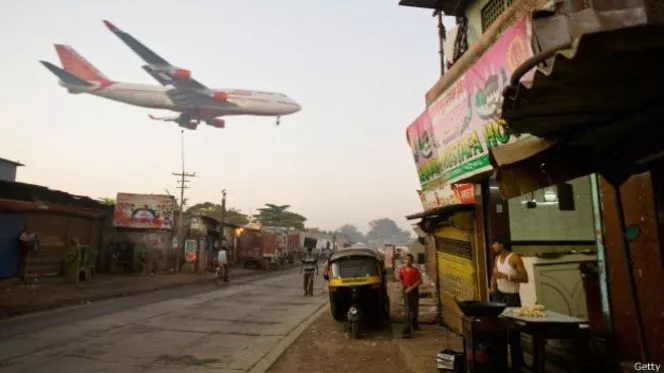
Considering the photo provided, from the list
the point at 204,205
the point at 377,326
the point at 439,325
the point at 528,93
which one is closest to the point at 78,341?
→ the point at 377,326

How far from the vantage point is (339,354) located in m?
9.09

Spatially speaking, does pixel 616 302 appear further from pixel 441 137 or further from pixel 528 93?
pixel 441 137

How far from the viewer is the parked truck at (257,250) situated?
43.5 metres

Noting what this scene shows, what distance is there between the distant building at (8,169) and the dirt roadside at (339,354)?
3178 cm

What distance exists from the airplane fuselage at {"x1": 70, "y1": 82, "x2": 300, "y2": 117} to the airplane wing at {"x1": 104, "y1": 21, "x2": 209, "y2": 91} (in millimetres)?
2645

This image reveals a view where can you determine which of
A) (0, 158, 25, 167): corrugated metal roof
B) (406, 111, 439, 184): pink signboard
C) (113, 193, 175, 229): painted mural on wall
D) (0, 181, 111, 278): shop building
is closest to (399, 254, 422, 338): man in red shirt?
(406, 111, 439, 184): pink signboard

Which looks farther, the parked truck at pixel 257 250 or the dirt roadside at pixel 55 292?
the parked truck at pixel 257 250

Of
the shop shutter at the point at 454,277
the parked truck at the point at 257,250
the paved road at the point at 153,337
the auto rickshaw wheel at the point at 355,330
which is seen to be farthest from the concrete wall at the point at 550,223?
the parked truck at the point at 257,250

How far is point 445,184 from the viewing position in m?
10.8

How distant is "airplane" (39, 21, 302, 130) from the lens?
187 ft

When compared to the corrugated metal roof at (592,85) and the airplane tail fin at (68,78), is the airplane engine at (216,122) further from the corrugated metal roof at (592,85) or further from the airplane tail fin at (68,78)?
the corrugated metal roof at (592,85)

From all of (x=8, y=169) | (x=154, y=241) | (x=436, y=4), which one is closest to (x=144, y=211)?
(x=154, y=241)

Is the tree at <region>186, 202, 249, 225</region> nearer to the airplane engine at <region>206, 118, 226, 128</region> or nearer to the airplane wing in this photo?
the airplane engine at <region>206, 118, 226, 128</region>

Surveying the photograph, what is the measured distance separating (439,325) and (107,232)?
1073 inches
